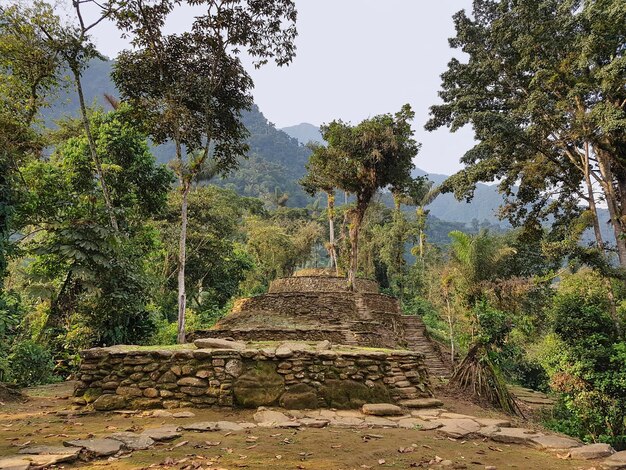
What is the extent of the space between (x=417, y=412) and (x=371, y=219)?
27708 millimetres

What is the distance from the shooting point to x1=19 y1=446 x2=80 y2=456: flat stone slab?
299cm

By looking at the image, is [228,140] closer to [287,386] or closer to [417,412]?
[287,386]

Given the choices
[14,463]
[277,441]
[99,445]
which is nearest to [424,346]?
[277,441]

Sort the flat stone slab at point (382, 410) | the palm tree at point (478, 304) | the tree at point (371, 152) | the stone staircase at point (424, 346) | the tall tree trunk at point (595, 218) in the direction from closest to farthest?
1. the flat stone slab at point (382, 410)
2. the palm tree at point (478, 304)
3. the tall tree trunk at point (595, 218)
4. the stone staircase at point (424, 346)
5. the tree at point (371, 152)

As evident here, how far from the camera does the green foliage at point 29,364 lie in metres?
7.32

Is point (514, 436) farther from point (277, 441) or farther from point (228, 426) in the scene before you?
point (228, 426)

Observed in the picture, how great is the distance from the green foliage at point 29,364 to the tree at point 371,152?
1151 centimetres

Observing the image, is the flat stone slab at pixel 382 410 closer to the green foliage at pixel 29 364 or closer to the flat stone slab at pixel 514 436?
the flat stone slab at pixel 514 436

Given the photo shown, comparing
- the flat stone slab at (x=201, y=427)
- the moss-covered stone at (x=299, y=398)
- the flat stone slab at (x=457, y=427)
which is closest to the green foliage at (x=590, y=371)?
the flat stone slab at (x=457, y=427)

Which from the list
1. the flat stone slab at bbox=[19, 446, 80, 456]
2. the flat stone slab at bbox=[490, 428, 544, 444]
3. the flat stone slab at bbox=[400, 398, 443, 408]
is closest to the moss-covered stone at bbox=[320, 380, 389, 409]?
the flat stone slab at bbox=[400, 398, 443, 408]

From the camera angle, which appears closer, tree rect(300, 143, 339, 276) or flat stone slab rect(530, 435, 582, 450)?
flat stone slab rect(530, 435, 582, 450)

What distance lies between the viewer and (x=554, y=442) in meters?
3.86

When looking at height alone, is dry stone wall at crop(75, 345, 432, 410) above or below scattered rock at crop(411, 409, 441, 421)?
above

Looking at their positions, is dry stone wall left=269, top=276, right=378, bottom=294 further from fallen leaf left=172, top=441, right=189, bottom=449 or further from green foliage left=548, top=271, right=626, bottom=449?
fallen leaf left=172, top=441, right=189, bottom=449
